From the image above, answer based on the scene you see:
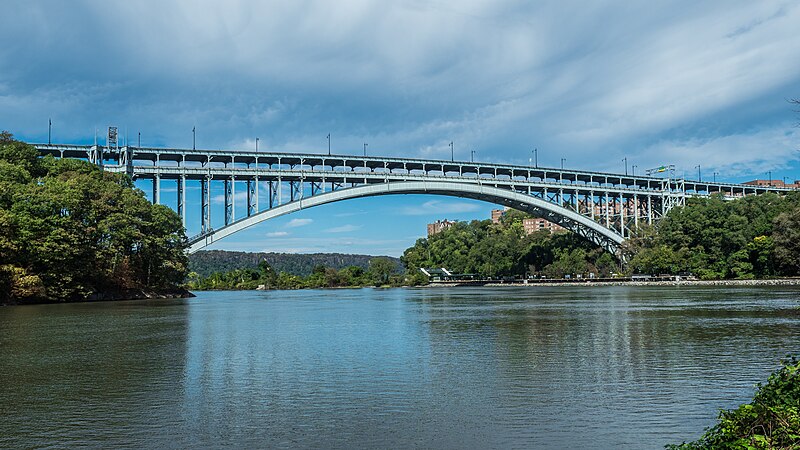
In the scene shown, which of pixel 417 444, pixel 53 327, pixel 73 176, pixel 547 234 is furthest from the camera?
pixel 547 234

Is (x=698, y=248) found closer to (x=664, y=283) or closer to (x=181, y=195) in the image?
(x=664, y=283)

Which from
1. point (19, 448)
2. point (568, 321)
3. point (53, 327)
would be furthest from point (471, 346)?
point (53, 327)

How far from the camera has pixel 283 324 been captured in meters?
25.2

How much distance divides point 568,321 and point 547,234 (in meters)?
75.8

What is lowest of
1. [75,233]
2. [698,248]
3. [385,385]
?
[385,385]

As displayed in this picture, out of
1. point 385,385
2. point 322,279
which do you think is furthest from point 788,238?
point 322,279

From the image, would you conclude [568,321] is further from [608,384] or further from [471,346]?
[608,384]

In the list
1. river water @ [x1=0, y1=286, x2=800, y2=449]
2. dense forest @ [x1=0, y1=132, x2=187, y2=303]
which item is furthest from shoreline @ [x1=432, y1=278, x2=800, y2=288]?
dense forest @ [x1=0, y1=132, x2=187, y2=303]

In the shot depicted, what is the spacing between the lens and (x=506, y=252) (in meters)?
96.2

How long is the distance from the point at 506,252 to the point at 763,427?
300 feet

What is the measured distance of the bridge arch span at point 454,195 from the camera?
167ft

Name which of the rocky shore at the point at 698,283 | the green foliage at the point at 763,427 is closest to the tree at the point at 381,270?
the rocky shore at the point at 698,283

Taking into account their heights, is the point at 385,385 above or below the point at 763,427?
below

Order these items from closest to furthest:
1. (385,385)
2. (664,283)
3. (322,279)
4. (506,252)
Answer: (385,385) < (664,283) < (506,252) < (322,279)
